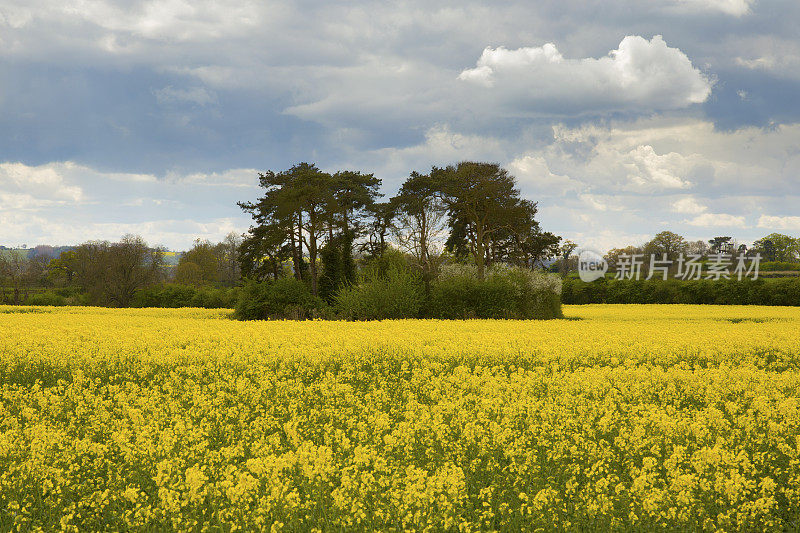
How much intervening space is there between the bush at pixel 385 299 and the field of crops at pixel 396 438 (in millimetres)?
11717

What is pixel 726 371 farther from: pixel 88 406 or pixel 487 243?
pixel 487 243

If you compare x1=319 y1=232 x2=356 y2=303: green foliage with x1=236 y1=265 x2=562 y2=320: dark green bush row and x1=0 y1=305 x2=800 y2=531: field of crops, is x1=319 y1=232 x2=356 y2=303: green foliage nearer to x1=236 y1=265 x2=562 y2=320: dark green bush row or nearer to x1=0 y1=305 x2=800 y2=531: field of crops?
x1=236 y1=265 x2=562 y2=320: dark green bush row

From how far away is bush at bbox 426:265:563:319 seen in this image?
2589 centimetres

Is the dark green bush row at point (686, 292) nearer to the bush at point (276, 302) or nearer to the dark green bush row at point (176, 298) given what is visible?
the bush at point (276, 302)

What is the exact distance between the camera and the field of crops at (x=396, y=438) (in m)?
4.85

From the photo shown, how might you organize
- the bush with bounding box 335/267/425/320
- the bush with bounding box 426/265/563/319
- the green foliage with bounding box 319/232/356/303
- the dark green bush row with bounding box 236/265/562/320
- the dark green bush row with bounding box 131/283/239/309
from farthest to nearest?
1. the dark green bush row with bounding box 131/283/239/309
2. the green foliage with bounding box 319/232/356/303
3. the bush with bounding box 426/265/563/319
4. the dark green bush row with bounding box 236/265/562/320
5. the bush with bounding box 335/267/425/320

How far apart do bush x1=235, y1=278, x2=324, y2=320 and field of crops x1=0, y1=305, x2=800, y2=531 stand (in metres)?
16.1

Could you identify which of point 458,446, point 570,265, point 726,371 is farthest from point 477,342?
point 570,265

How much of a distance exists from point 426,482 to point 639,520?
71.2 inches

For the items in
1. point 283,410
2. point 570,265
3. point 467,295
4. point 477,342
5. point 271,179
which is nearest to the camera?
point 283,410

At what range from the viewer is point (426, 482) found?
5.03 m

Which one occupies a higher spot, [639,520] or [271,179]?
[271,179]

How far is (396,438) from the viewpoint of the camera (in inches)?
251

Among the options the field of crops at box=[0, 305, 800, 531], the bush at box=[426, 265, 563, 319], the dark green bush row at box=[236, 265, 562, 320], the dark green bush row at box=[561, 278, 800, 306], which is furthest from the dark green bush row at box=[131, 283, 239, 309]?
the field of crops at box=[0, 305, 800, 531]
